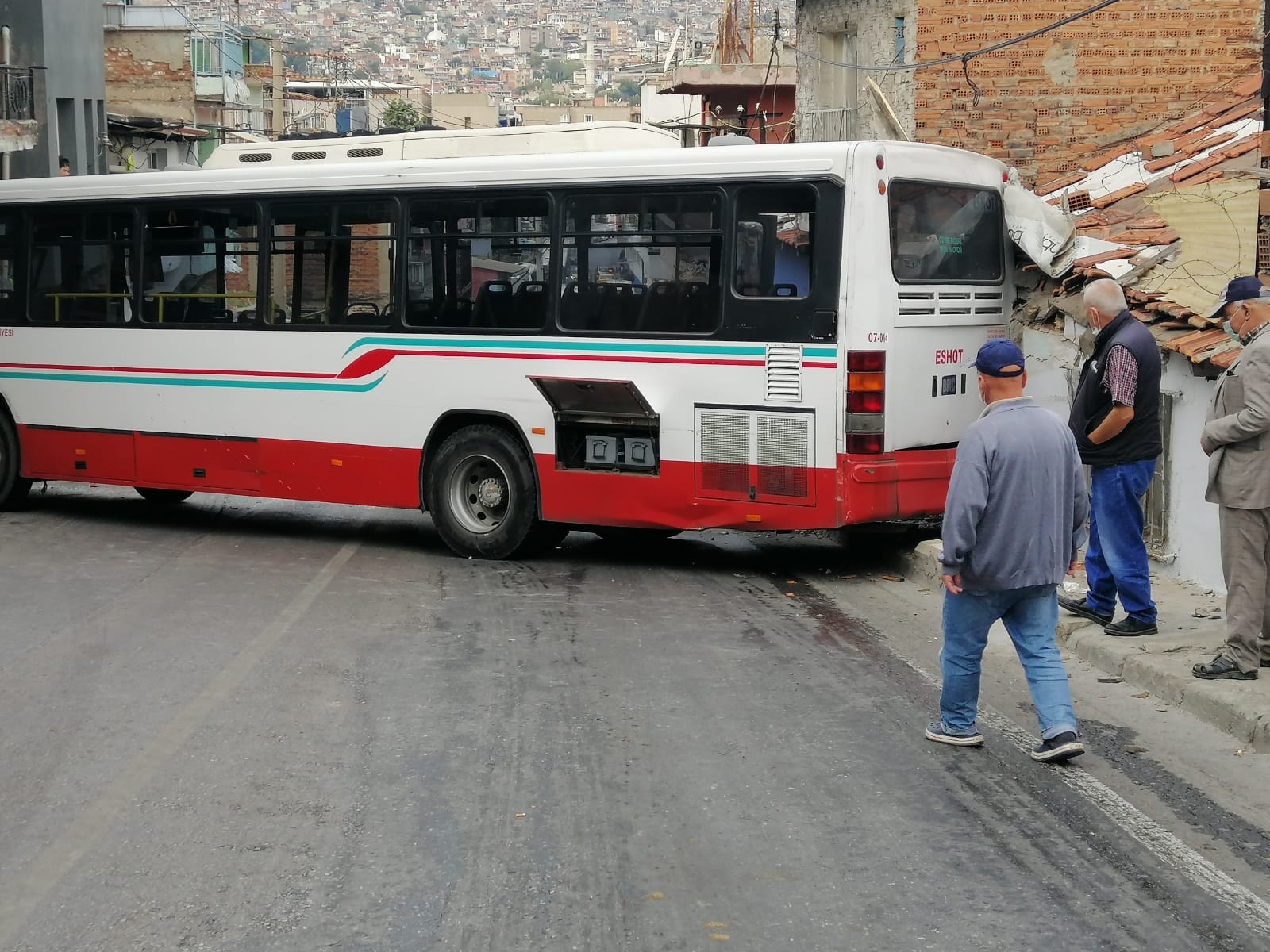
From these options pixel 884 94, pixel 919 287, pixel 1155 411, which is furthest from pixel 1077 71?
pixel 1155 411

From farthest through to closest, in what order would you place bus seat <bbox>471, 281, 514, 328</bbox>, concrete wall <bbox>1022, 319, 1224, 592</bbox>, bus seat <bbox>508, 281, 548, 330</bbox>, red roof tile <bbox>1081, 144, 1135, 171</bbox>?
red roof tile <bbox>1081, 144, 1135, 171</bbox> → bus seat <bbox>471, 281, 514, 328</bbox> → bus seat <bbox>508, 281, 548, 330</bbox> → concrete wall <bbox>1022, 319, 1224, 592</bbox>

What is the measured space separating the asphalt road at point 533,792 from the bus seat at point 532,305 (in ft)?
7.14

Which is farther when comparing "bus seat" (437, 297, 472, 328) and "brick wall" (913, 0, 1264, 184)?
"brick wall" (913, 0, 1264, 184)

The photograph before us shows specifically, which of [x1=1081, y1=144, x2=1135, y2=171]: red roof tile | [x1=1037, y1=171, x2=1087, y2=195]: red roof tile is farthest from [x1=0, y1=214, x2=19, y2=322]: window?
[x1=1081, y1=144, x2=1135, y2=171]: red roof tile

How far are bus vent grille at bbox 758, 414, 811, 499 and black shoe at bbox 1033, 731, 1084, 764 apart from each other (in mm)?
4291

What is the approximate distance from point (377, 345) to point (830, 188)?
396 cm

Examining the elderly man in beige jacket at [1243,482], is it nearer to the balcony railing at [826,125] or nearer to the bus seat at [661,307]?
the bus seat at [661,307]

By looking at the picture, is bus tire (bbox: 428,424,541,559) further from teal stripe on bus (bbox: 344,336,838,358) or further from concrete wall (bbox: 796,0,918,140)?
concrete wall (bbox: 796,0,918,140)

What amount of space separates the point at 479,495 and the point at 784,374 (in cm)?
284

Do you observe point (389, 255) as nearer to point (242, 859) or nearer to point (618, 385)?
point (618, 385)

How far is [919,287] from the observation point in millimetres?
10711

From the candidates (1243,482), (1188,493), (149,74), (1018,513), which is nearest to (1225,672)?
(1243,482)

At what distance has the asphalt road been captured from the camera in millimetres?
4832

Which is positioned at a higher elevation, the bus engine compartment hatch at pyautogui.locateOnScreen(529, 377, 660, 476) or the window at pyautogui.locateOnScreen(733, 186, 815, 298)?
the window at pyautogui.locateOnScreen(733, 186, 815, 298)
